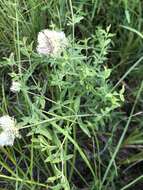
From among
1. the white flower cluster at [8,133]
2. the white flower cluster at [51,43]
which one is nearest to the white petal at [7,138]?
the white flower cluster at [8,133]

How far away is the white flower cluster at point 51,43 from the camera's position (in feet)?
4.11

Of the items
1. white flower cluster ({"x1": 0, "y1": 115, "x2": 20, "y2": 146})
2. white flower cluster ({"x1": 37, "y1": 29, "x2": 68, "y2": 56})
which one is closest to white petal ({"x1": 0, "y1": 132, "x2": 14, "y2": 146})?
white flower cluster ({"x1": 0, "y1": 115, "x2": 20, "y2": 146})

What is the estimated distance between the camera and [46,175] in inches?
56.6

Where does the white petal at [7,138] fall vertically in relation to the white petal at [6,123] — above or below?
below

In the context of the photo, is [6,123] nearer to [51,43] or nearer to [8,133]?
[8,133]

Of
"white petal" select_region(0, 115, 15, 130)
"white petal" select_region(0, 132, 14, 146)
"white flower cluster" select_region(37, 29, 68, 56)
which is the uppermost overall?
"white flower cluster" select_region(37, 29, 68, 56)

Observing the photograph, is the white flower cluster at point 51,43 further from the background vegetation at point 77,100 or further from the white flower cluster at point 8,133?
the white flower cluster at point 8,133

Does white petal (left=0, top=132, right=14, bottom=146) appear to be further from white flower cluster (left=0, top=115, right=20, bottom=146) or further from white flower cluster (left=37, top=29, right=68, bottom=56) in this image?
white flower cluster (left=37, top=29, right=68, bottom=56)

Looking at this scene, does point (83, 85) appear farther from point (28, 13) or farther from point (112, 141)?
point (28, 13)

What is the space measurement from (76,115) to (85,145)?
242mm

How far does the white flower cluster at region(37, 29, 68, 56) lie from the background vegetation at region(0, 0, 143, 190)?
3 centimetres

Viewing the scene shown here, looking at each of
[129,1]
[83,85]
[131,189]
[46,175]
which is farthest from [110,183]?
[129,1]

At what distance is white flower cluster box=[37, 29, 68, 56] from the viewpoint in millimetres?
1254

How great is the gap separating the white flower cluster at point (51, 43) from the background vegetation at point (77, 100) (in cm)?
3
